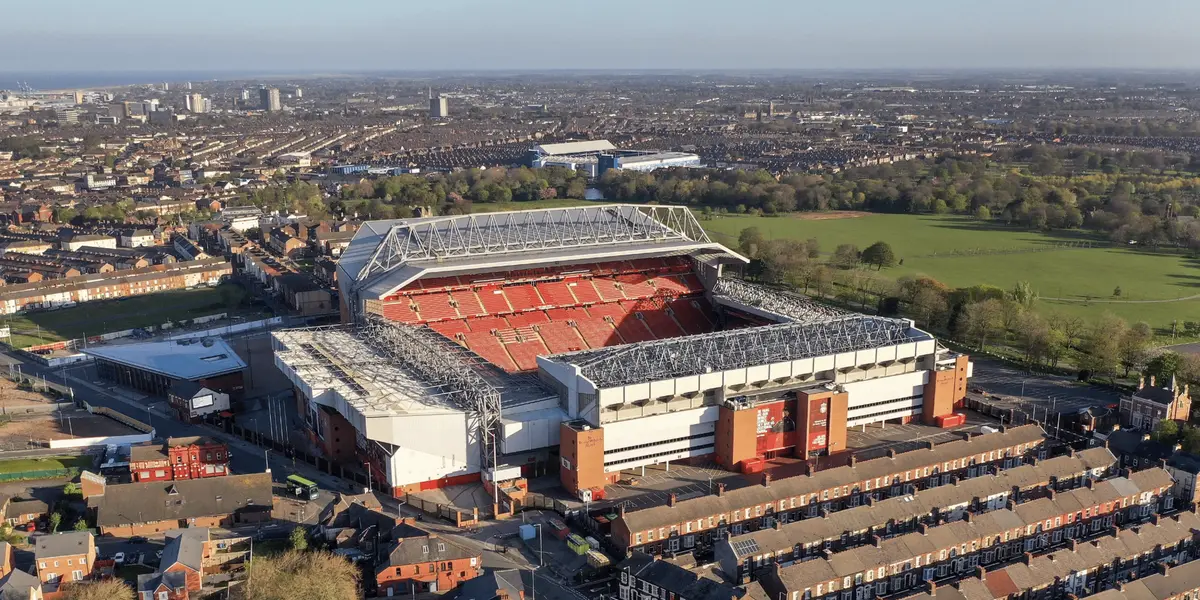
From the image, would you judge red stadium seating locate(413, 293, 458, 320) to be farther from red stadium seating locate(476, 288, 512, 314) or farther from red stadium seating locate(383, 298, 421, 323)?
red stadium seating locate(476, 288, 512, 314)

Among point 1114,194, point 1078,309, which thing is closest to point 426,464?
point 1078,309

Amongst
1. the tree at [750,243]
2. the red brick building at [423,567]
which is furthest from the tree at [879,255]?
the red brick building at [423,567]

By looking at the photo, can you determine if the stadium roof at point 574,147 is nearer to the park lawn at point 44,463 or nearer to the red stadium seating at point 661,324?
the red stadium seating at point 661,324

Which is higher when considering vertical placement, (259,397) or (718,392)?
(718,392)

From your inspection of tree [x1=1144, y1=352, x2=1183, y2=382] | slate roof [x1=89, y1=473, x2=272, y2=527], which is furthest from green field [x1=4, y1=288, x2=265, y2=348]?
tree [x1=1144, y1=352, x2=1183, y2=382]

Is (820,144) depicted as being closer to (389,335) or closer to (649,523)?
(389,335)

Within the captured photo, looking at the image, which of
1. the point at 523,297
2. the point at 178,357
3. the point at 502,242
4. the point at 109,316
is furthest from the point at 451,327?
the point at 109,316
